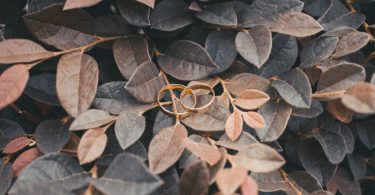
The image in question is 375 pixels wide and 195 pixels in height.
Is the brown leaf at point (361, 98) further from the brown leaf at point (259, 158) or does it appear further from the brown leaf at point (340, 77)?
the brown leaf at point (259, 158)

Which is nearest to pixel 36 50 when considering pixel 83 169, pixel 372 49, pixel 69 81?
pixel 69 81

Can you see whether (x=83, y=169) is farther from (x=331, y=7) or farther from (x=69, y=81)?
(x=331, y=7)

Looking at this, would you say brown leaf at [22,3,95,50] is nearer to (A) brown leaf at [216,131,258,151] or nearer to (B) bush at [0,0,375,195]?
(B) bush at [0,0,375,195]

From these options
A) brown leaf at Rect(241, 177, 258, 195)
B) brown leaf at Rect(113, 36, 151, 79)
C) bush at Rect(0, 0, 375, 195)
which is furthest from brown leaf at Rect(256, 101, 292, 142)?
brown leaf at Rect(113, 36, 151, 79)

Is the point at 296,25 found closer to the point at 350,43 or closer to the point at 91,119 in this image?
the point at 350,43

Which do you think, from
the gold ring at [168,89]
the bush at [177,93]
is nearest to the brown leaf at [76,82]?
the bush at [177,93]

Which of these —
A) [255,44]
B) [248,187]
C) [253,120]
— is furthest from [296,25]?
[248,187]

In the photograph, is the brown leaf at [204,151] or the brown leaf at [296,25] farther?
the brown leaf at [296,25]
